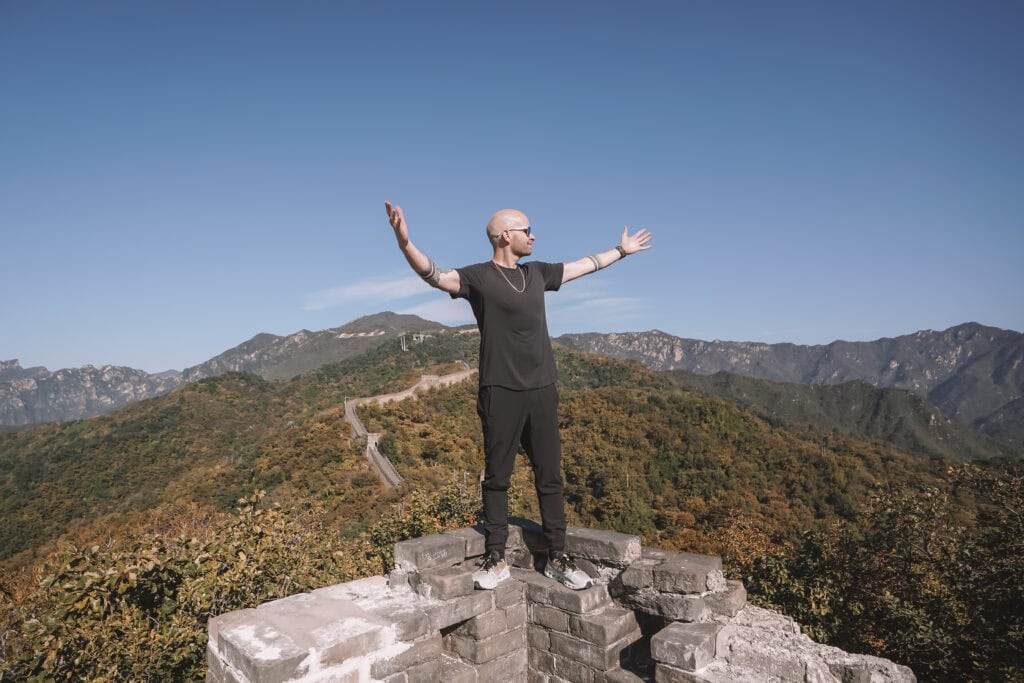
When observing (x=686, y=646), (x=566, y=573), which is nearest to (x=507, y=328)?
(x=566, y=573)

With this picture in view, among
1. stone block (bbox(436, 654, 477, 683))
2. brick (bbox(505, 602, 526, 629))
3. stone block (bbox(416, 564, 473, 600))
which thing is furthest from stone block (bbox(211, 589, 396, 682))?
brick (bbox(505, 602, 526, 629))

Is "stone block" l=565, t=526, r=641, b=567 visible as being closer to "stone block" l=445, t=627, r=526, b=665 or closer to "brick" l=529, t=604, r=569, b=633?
"brick" l=529, t=604, r=569, b=633

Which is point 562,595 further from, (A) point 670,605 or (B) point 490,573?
(A) point 670,605

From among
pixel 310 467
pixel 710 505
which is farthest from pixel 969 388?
pixel 310 467

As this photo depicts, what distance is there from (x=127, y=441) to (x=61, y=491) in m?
8.85

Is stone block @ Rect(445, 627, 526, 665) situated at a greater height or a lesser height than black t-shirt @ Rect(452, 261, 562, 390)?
lesser

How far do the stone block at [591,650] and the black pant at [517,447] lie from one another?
556 millimetres

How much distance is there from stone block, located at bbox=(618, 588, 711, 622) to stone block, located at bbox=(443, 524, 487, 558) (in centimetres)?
103

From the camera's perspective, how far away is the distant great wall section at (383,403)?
3491 cm

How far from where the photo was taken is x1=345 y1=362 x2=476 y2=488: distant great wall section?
34.9 meters

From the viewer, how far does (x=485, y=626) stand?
353cm

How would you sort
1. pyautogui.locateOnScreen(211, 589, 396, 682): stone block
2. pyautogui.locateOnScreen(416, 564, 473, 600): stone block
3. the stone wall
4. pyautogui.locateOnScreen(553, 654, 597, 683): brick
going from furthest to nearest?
pyautogui.locateOnScreen(553, 654, 597, 683): brick, pyautogui.locateOnScreen(416, 564, 473, 600): stone block, the stone wall, pyautogui.locateOnScreen(211, 589, 396, 682): stone block

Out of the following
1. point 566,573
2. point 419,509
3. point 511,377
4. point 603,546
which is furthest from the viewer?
point 419,509

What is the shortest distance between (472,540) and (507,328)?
154cm
